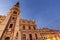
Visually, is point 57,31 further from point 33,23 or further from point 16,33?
point 16,33

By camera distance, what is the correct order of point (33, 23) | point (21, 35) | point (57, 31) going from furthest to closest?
point (33, 23) → point (57, 31) → point (21, 35)

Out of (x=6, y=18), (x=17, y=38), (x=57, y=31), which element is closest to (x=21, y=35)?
(x=17, y=38)

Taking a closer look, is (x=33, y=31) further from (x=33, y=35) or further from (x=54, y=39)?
(x=54, y=39)

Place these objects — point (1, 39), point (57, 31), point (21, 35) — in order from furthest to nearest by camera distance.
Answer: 1. point (57, 31)
2. point (21, 35)
3. point (1, 39)

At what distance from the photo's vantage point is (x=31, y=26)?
31312 mm

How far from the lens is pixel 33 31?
28.8m

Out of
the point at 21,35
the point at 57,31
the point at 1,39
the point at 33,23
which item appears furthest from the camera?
the point at 33,23

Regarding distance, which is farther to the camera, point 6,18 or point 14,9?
point 14,9

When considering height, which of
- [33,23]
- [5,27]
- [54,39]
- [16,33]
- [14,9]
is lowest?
[54,39]

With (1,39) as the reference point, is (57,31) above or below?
above

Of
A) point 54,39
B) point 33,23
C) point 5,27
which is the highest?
point 33,23

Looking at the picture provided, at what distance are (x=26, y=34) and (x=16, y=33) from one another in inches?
110

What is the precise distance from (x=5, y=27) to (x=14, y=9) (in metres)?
8.39

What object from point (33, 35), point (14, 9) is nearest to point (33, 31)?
point (33, 35)
